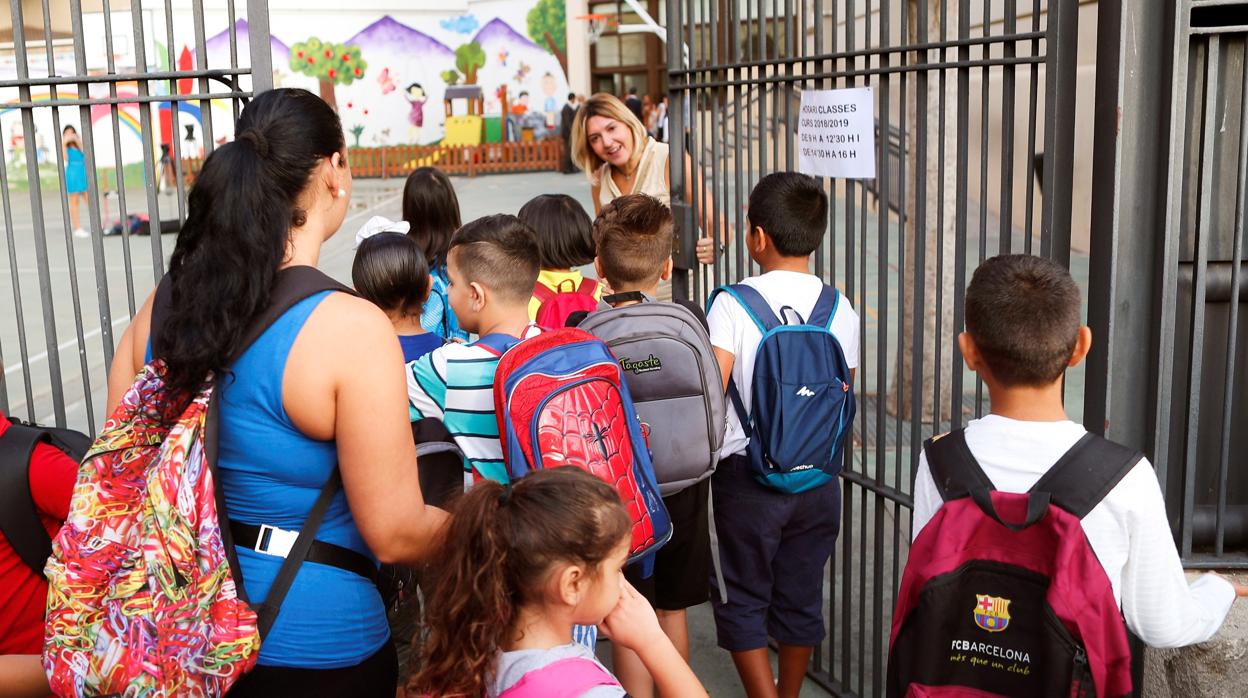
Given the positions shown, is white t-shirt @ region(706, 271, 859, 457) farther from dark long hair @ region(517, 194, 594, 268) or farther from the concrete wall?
the concrete wall

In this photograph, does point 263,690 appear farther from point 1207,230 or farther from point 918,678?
point 1207,230

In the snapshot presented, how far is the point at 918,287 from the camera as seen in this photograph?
9.96ft

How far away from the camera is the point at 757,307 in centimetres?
317

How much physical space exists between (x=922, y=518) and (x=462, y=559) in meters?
0.92

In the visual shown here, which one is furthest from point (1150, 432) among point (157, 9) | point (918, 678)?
point (157, 9)

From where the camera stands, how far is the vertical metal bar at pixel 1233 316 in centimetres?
258

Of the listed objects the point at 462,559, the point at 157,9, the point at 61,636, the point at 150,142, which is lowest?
the point at 61,636

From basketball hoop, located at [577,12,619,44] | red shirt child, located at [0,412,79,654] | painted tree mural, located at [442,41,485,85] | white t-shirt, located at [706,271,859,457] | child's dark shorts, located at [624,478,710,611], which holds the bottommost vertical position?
child's dark shorts, located at [624,478,710,611]

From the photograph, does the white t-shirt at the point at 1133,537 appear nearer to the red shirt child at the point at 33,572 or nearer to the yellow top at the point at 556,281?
the red shirt child at the point at 33,572

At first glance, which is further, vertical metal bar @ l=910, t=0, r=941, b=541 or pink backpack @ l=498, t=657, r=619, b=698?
vertical metal bar @ l=910, t=0, r=941, b=541

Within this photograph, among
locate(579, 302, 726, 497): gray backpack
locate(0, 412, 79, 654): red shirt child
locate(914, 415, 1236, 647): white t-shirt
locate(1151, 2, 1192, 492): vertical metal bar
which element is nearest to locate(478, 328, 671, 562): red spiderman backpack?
locate(579, 302, 726, 497): gray backpack

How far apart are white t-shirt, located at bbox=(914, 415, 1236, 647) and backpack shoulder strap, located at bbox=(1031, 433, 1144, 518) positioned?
0.05 ft

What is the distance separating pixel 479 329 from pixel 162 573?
1.17 meters

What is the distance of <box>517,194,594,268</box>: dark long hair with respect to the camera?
A: 155 inches
